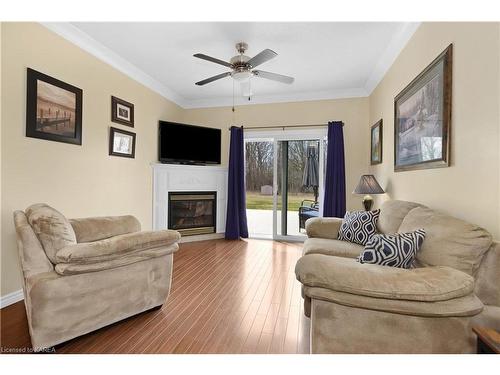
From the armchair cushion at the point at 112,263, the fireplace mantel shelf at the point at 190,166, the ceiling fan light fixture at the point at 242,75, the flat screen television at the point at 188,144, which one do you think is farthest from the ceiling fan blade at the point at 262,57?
the fireplace mantel shelf at the point at 190,166

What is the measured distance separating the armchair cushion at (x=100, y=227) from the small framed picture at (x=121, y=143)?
1.32 metres

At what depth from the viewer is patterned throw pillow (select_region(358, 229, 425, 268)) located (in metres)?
1.55

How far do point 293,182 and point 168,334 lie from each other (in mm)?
3551

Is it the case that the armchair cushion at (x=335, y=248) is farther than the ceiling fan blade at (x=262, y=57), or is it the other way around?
the ceiling fan blade at (x=262, y=57)

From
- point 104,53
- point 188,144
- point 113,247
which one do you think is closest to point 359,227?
point 113,247

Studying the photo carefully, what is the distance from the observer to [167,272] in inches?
84.5

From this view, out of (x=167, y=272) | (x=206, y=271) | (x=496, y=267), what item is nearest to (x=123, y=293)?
(x=167, y=272)

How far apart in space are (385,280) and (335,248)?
1.23 meters

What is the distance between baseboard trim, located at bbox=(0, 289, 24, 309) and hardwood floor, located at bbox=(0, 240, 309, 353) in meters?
0.07

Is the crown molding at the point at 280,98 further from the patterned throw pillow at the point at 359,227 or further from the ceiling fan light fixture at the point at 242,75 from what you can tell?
the patterned throw pillow at the point at 359,227

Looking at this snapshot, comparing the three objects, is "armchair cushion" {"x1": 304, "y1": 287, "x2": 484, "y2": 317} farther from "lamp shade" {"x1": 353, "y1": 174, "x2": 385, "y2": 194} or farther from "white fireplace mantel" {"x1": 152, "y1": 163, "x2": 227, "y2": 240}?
"white fireplace mantel" {"x1": 152, "y1": 163, "x2": 227, "y2": 240}

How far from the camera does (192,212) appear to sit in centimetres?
479

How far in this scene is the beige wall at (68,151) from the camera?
7.18ft
